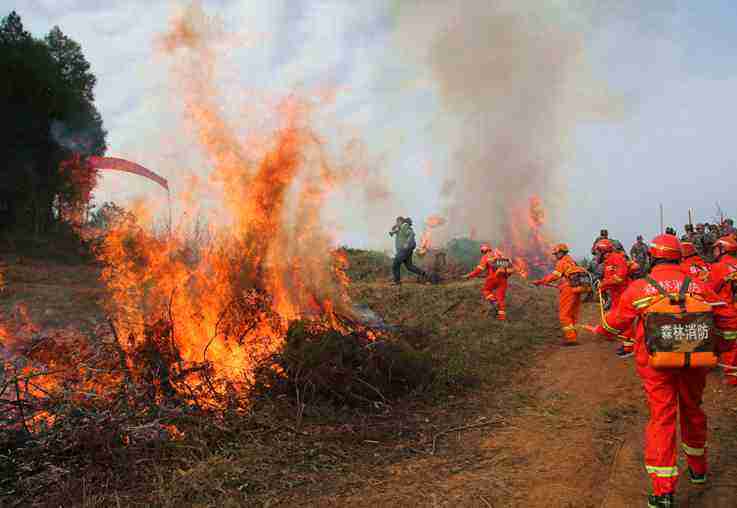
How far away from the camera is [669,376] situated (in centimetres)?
456

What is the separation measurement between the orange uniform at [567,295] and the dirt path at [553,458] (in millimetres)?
2745

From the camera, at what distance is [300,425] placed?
6.46 m

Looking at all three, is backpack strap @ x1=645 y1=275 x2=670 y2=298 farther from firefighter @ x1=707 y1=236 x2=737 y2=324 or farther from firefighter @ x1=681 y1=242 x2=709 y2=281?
firefighter @ x1=707 y1=236 x2=737 y2=324

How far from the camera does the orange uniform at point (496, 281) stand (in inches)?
536

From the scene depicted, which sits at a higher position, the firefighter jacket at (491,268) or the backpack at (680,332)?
the firefighter jacket at (491,268)

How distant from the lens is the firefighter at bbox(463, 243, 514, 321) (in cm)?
1360

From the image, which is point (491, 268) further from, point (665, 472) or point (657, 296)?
point (665, 472)

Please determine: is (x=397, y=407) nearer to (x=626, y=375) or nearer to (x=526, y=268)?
(x=626, y=375)

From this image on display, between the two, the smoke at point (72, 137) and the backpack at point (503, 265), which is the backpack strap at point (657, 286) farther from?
the smoke at point (72, 137)

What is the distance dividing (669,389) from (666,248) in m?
1.31

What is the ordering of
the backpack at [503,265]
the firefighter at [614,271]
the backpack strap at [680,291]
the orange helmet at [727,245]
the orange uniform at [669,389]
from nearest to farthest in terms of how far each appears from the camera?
1. the orange uniform at [669,389]
2. the backpack strap at [680,291]
3. the orange helmet at [727,245]
4. the firefighter at [614,271]
5. the backpack at [503,265]

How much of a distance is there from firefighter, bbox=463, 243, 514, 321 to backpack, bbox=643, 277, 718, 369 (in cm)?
898

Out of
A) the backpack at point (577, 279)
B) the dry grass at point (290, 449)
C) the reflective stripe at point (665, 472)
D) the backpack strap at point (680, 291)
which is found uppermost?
the backpack at point (577, 279)

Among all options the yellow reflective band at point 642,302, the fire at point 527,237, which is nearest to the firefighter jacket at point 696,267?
the yellow reflective band at point 642,302
